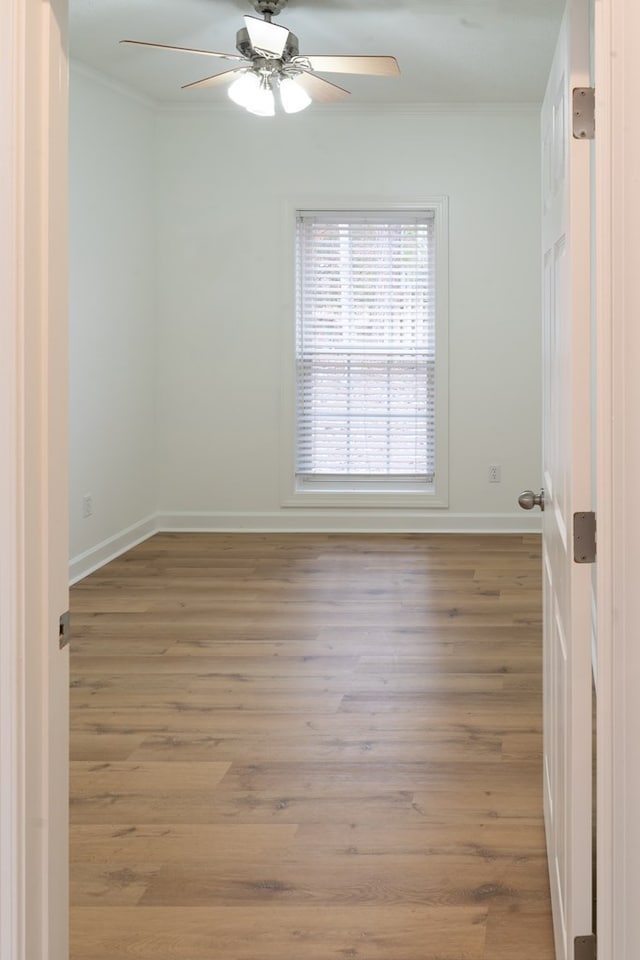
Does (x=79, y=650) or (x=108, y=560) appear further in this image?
(x=108, y=560)

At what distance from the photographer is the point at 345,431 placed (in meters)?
7.58

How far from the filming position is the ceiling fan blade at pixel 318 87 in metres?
4.89

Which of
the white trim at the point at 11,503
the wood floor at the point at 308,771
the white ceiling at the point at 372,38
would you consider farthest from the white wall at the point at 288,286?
the white trim at the point at 11,503

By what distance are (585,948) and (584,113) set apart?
1409mm

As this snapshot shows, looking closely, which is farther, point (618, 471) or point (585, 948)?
point (585, 948)

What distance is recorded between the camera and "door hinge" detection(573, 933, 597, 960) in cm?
175

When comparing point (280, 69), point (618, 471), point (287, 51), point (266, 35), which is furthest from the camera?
point (280, 69)

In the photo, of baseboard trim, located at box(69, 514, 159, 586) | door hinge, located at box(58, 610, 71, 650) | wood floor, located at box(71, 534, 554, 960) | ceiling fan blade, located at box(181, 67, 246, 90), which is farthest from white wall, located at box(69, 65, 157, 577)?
door hinge, located at box(58, 610, 71, 650)

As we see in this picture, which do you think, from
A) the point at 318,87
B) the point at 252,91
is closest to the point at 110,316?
the point at 252,91

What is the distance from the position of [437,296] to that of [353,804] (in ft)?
16.7

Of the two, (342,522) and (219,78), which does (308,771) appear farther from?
(342,522)

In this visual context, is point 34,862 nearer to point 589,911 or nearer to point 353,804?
point 589,911

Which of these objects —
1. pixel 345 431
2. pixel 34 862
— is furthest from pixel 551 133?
pixel 345 431

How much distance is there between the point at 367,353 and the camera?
24.8 feet
